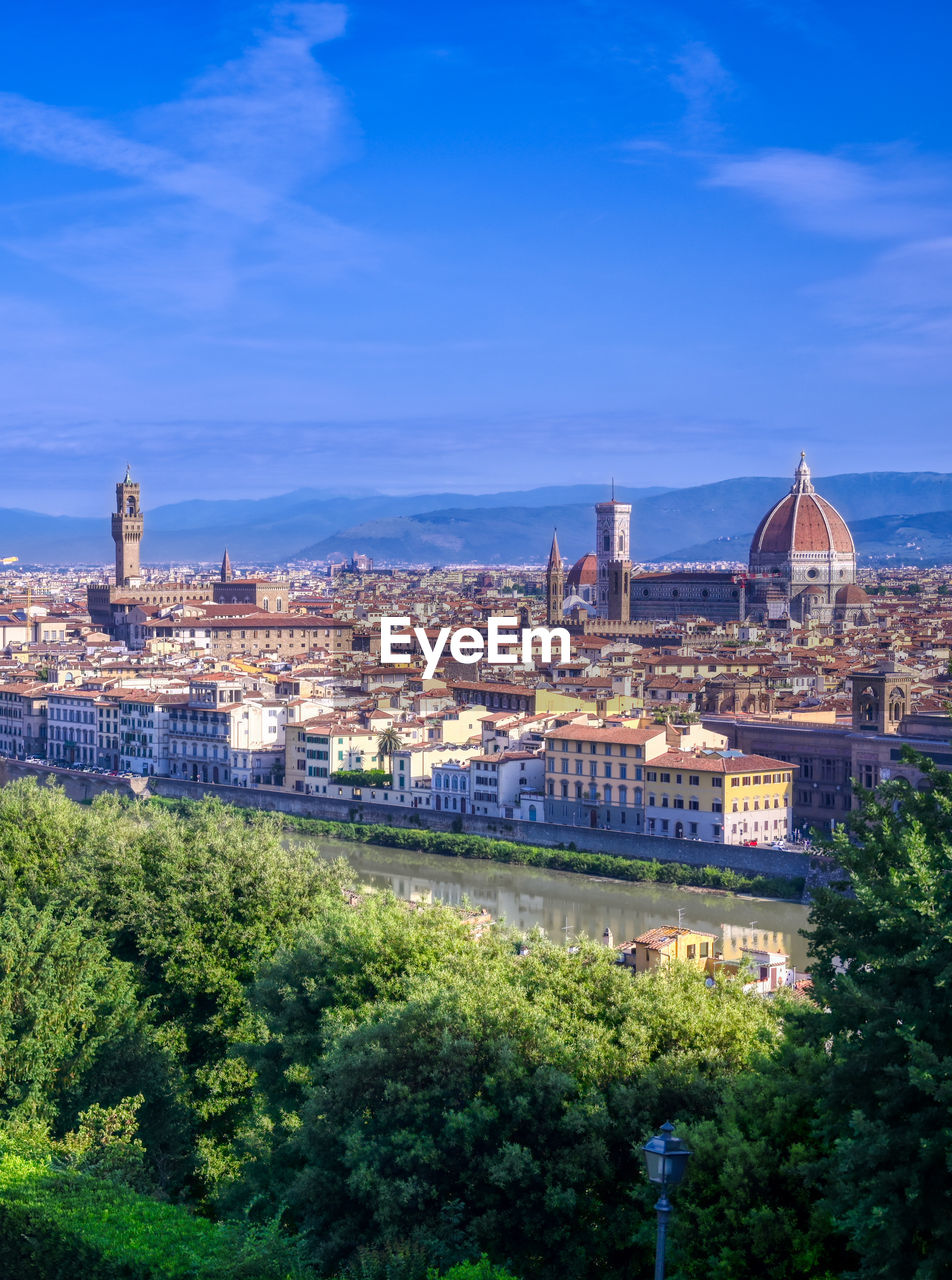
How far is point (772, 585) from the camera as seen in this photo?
7925 centimetres

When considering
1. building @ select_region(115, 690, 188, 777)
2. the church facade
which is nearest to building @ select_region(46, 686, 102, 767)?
building @ select_region(115, 690, 188, 777)

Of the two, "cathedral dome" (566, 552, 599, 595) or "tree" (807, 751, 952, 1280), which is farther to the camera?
"cathedral dome" (566, 552, 599, 595)

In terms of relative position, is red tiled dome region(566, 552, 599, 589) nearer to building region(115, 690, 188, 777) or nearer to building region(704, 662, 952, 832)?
building region(115, 690, 188, 777)

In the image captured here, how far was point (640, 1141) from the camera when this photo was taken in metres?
7.89

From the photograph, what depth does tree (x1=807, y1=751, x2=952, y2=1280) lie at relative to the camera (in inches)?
237

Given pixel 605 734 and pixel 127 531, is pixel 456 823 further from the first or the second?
A: pixel 127 531

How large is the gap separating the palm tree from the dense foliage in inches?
764

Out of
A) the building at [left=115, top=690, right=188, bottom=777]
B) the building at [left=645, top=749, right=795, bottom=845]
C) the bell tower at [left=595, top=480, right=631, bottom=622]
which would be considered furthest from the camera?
the bell tower at [left=595, top=480, right=631, bottom=622]

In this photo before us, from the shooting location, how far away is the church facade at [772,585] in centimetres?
7838

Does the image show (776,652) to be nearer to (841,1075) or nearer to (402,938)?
(402,938)

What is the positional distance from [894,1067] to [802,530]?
255ft

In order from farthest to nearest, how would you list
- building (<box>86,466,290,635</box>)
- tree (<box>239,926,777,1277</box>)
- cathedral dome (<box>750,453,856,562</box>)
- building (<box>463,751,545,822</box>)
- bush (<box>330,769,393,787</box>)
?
1. cathedral dome (<box>750,453,856,562</box>)
2. building (<box>86,466,290,635</box>)
3. bush (<box>330,769,393,787</box>)
4. building (<box>463,751,545,822</box>)
5. tree (<box>239,926,777,1277</box>)

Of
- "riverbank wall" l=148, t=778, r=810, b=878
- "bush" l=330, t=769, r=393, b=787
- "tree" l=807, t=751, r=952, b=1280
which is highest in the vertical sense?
"tree" l=807, t=751, r=952, b=1280

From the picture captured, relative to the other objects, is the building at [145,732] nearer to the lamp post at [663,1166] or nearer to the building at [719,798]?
the building at [719,798]
